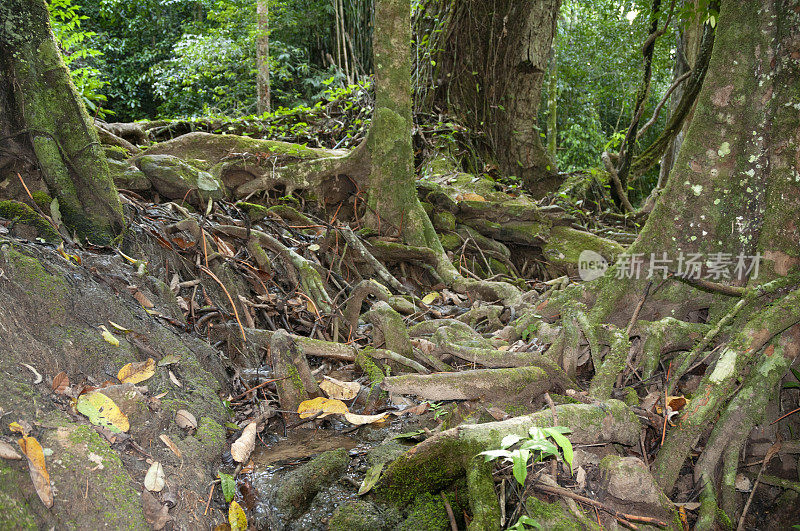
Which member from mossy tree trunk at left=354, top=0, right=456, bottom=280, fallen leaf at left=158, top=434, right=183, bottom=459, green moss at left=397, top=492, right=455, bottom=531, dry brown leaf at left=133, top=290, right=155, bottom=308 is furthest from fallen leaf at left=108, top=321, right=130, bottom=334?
mossy tree trunk at left=354, top=0, right=456, bottom=280

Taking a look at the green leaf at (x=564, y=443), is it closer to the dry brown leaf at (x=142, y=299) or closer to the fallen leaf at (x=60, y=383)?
the fallen leaf at (x=60, y=383)

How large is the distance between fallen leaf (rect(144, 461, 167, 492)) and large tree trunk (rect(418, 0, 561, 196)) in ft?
25.4

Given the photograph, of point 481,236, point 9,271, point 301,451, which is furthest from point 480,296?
point 9,271

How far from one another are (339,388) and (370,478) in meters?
0.92

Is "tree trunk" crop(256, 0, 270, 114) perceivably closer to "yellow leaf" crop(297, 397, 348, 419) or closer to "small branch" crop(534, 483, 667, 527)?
"yellow leaf" crop(297, 397, 348, 419)

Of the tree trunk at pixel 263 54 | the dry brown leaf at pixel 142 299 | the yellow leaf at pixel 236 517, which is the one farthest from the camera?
the tree trunk at pixel 263 54

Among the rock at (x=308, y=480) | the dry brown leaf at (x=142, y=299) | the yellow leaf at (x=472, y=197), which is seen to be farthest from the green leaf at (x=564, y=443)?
the yellow leaf at (x=472, y=197)

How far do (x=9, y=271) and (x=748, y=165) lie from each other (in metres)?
3.71

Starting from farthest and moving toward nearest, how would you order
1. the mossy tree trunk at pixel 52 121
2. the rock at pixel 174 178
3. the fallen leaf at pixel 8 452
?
the rock at pixel 174 178
the mossy tree trunk at pixel 52 121
the fallen leaf at pixel 8 452

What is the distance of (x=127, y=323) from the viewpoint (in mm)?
2799

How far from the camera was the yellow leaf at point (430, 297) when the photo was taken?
16.3 ft

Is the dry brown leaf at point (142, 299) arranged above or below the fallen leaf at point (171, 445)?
above

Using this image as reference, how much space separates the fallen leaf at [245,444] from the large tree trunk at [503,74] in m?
7.19

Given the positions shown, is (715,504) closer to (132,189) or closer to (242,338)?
(242,338)
